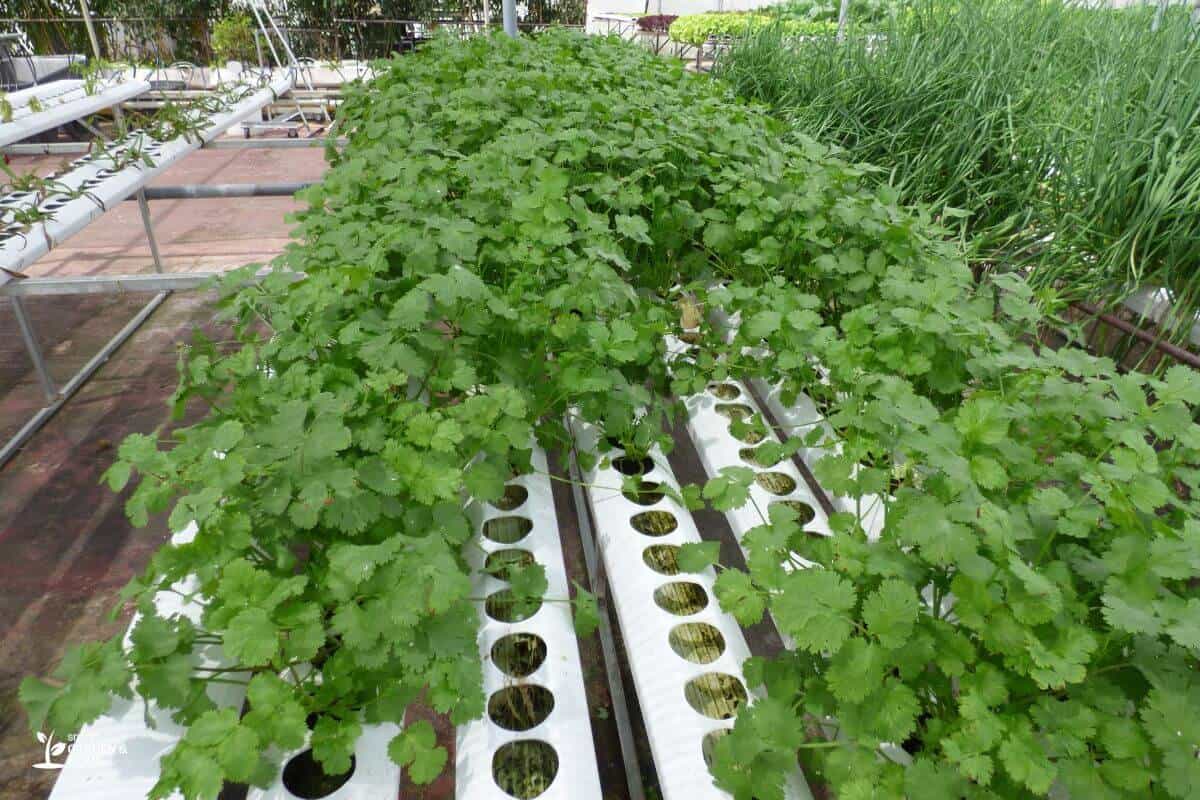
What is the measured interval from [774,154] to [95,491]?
7.89 ft

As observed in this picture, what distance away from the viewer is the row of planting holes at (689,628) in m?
1.07

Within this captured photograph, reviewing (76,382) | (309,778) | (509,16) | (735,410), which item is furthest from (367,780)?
(509,16)

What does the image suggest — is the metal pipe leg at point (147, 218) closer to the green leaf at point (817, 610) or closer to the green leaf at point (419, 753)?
the green leaf at point (419, 753)

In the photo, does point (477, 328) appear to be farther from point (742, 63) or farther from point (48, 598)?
point (742, 63)

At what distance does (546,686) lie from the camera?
1098 mm

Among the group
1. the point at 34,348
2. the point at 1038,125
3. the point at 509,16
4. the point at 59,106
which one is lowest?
the point at 34,348

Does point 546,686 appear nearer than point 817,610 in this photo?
No

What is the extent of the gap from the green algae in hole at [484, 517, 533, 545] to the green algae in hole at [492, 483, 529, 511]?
0.04 metres

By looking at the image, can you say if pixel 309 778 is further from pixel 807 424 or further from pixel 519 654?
pixel 807 424

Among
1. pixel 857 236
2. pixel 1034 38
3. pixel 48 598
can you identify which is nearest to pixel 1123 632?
pixel 857 236

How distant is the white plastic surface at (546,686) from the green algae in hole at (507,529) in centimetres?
1

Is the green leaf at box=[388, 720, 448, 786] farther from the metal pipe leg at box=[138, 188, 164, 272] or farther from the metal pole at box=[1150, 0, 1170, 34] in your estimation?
the metal pole at box=[1150, 0, 1170, 34]

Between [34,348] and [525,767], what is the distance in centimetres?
270

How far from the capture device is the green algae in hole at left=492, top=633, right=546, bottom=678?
1124 millimetres
